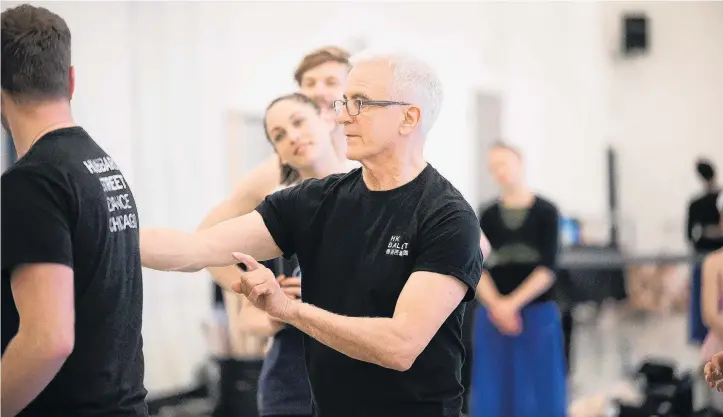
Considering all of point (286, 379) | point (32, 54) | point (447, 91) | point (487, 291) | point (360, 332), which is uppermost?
point (447, 91)

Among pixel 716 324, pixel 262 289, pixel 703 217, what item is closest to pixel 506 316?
pixel 716 324

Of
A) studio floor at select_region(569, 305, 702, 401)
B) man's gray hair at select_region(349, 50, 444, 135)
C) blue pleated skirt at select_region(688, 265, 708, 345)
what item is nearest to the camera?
man's gray hair at select_region(349, 50, 444, 135)

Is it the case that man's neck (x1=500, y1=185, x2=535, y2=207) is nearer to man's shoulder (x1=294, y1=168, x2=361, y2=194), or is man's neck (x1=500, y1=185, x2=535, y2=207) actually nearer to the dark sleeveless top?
the dark sleeveless top

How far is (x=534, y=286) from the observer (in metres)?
5.11

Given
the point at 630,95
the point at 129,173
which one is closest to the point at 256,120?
the point at 129,173

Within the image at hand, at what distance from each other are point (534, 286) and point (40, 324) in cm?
377

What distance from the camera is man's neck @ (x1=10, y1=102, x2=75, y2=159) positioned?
173cm

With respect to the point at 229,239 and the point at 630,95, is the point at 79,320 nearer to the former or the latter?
the point at 229,239

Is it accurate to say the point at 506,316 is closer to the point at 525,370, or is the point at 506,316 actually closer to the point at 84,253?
the point at 525,370

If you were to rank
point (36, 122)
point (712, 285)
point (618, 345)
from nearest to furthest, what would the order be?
point (36, 122)
point (712, 285)
point (618, 345)

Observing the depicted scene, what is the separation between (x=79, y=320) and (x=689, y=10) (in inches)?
412

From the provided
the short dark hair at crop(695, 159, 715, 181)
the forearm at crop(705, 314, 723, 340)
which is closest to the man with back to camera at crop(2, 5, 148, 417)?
the forearm at crop(705, 314, 723, 340)

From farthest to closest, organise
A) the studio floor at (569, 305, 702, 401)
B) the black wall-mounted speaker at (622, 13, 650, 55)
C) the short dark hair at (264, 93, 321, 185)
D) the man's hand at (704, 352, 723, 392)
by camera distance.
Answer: the black wall-mounted speaker at (622, 13, 650, 55) < the studio floor at (569, 305, 702, 401) < the short dark hair at (264, 93, 321, 185) < the man's hand at (704, 352, 723, 392)

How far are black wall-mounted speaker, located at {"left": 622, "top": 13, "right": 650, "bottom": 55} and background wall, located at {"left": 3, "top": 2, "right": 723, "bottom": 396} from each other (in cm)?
20
